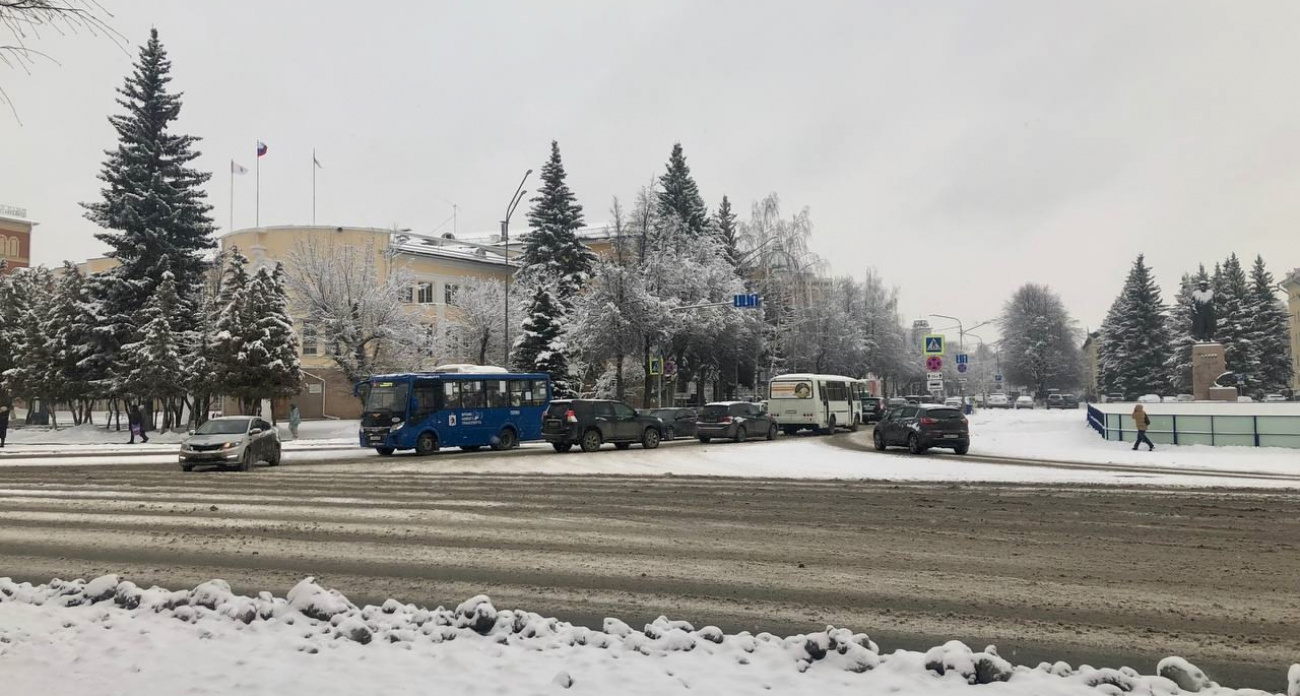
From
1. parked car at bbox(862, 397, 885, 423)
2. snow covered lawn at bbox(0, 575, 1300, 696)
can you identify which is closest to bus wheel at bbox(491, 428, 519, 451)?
snow covered lawn at bbox(0, 575, 1300, 696)

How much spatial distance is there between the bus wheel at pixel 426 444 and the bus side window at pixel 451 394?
1.13 metres

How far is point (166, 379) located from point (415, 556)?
38.5m

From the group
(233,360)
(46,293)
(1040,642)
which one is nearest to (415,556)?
(1040,642)

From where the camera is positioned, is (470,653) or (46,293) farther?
(46,293)

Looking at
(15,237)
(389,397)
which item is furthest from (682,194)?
(15,237)

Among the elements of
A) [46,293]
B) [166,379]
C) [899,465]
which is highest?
[46,293]

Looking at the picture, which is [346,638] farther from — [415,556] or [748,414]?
[748,414]

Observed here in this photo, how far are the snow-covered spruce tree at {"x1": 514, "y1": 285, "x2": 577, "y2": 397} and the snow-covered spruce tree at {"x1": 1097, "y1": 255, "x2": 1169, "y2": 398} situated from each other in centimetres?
6163

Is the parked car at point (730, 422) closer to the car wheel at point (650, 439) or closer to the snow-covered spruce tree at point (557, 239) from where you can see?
the car wheel at point (650, 439)

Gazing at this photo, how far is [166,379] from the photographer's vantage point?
136 feet

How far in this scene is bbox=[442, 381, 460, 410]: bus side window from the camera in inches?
Answer: 1127

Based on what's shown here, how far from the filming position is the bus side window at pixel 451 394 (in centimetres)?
2862

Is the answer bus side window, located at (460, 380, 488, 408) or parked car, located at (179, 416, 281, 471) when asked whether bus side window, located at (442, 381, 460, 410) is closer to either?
bus side window, located at (460, 380, 488, 408)

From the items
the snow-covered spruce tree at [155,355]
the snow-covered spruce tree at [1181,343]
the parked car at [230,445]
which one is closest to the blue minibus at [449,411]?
the parked car at [230,445]
